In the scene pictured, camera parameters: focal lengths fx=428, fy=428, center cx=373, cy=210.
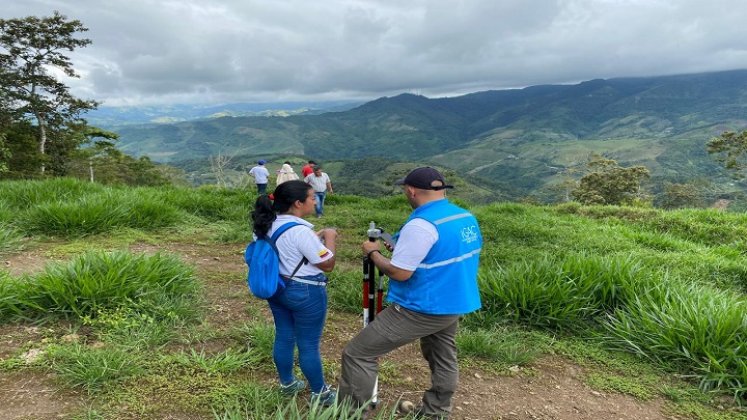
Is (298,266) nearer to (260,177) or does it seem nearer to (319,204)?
(319,204)

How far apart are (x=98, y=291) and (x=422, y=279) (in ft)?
11.6

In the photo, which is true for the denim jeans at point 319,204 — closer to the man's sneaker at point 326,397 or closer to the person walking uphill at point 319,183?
the person walking uphill at point 319,183

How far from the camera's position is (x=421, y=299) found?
111 inches

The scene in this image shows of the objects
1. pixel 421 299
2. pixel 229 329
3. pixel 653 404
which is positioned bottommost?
pixel 653 404

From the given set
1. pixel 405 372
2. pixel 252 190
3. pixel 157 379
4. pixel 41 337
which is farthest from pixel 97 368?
pixel 252 190

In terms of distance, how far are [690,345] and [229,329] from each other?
4664 millimetres

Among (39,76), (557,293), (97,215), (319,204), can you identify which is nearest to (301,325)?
(557,293)

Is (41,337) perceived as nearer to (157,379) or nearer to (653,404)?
(157,379)

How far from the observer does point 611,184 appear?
47.9 metres

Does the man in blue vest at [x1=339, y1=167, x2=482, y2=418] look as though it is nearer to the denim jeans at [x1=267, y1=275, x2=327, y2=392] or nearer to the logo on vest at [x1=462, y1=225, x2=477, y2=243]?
the logo on vest at [x1=462, y1=225, x2=477, y2=243]

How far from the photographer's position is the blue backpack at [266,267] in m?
2.87

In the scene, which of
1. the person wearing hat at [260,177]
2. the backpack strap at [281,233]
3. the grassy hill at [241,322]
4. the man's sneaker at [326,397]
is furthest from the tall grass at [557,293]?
the person wearing hat at [260,177]

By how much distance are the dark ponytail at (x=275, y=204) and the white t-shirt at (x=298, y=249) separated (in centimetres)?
6

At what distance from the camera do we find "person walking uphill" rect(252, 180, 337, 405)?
2.93 metres
